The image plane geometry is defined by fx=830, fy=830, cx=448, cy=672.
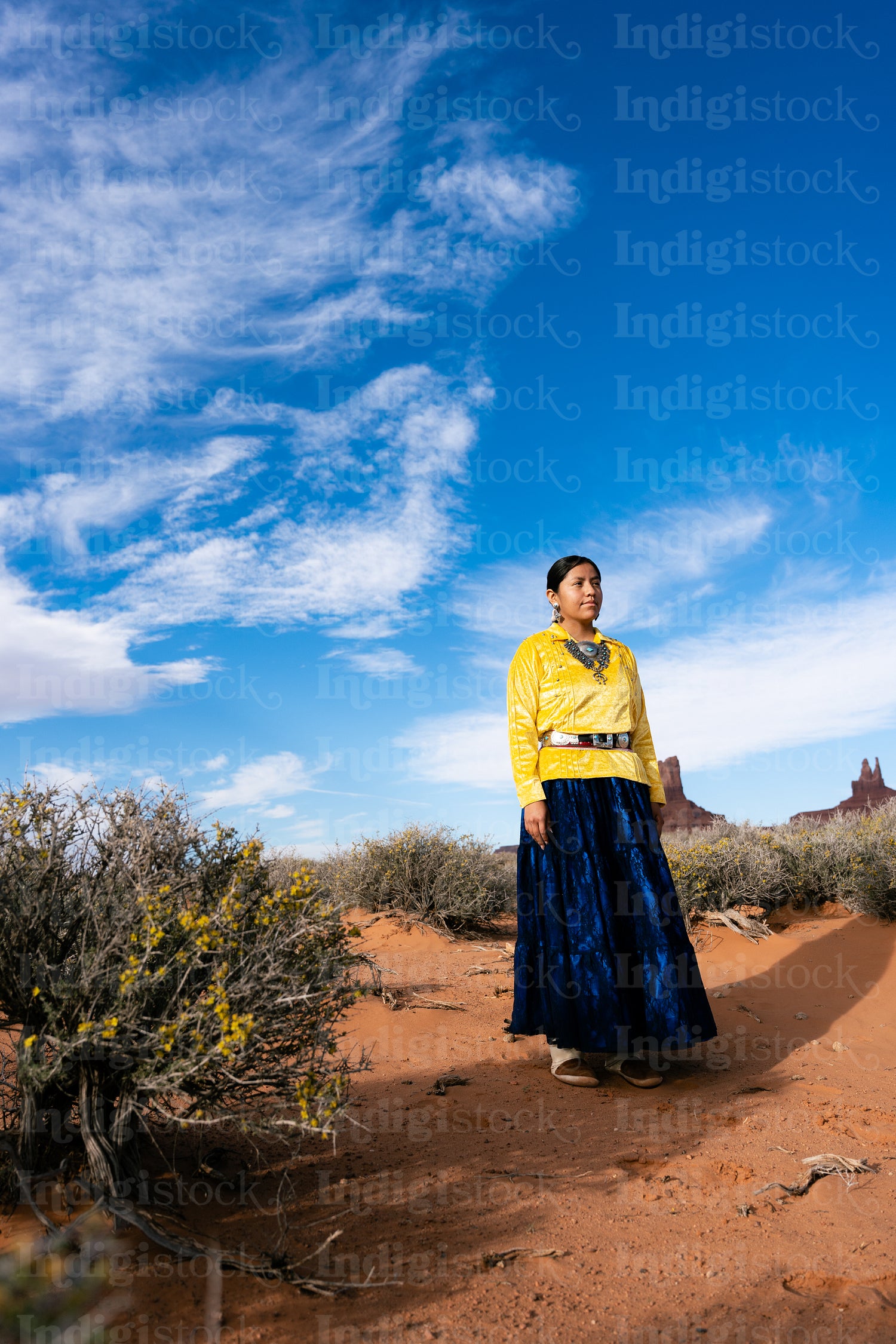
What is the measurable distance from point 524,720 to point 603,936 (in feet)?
4.11

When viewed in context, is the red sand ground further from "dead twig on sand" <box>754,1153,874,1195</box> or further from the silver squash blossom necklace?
the silver squash blossom necklace

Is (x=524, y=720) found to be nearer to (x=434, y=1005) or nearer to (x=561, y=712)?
(x=561, y=712)

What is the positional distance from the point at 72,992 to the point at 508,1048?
324 cm

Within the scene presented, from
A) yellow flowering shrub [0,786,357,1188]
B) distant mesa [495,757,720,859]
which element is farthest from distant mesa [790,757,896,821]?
yellow flowering shrub [0,786,357,1188]

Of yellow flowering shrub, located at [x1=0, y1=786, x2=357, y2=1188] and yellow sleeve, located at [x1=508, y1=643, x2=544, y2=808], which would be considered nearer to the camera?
yellow flowering shrub, located at [x1=0, y1=786, x2=357, y2=1188]

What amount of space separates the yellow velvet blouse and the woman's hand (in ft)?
0.17

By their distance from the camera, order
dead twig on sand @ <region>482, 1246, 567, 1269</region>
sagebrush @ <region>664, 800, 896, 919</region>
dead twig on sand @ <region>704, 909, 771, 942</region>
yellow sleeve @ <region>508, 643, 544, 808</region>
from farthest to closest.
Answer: sagebrush @ <region>664, 800, 896, 919</region> < dead twig on sand @ <region>704, 909, 771, 942</region> < yellow sleeve @ <region>508, 643, 544, 808</region> < dead twig on sand @ <region>482, 1246, 567, 1269</region>

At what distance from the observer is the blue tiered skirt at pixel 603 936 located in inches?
173

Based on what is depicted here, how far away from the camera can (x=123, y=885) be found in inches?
116

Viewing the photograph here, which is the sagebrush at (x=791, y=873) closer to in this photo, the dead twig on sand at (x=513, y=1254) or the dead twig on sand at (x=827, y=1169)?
the dead twig on sand at (x=827, y=1169)

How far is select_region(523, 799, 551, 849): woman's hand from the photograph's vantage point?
453 centimetres

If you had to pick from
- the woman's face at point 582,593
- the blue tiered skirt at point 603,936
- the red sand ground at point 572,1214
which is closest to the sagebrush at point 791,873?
the red sand ground at point 572,1214

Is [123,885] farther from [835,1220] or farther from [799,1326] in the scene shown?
[835,1220]

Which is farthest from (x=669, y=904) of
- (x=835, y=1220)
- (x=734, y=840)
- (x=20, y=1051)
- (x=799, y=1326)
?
(x=734, y=840)
